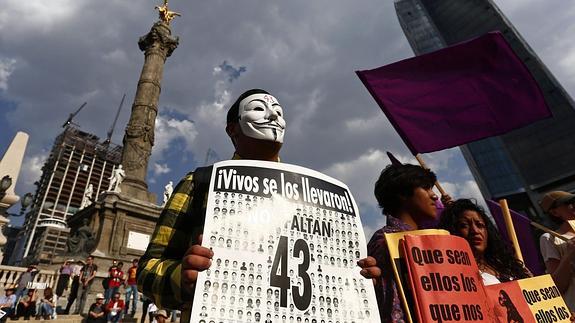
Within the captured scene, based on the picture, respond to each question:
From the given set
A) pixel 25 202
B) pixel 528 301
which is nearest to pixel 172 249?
pixel 528 301

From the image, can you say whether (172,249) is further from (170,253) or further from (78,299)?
(78,299)

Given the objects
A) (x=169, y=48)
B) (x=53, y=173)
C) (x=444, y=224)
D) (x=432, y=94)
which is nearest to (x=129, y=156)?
(x=169, y=48)

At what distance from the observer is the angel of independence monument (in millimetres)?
14641

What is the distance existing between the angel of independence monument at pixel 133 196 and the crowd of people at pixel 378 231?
14416 millimetres

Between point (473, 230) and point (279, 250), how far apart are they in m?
1.96

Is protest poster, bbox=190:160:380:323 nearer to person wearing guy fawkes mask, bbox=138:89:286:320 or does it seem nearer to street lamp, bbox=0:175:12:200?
person wearing guy fawkes mask, bbox=138:89:286:320

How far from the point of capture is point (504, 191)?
5662cm

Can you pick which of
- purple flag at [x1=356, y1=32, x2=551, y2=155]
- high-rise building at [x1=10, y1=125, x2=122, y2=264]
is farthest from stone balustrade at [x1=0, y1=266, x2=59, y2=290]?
high-rise building at [x1=10, y1=125, x2=122, y2=264]

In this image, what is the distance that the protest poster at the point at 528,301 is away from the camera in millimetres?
1975

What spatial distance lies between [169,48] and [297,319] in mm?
24607

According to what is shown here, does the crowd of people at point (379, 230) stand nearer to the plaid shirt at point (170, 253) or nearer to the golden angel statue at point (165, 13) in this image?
the plaid shirt at point (170, 253)

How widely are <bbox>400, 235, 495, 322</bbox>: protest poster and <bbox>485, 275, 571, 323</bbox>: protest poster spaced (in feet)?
0.43

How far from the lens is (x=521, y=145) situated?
5625 cm

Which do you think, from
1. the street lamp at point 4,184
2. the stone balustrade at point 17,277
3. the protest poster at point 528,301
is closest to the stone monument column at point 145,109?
the stone balustrade at point 17,277
